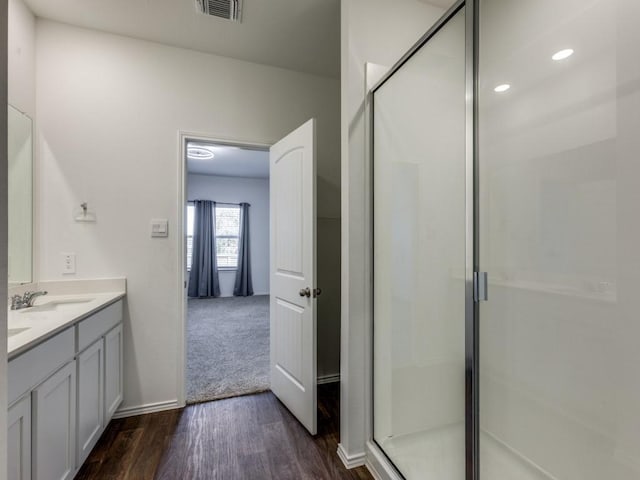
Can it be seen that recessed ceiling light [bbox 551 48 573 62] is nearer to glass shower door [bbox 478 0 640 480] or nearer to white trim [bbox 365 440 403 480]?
glass shower door [bbox 478 0 640 480]

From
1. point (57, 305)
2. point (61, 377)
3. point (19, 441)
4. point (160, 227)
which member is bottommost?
point (19, 441)

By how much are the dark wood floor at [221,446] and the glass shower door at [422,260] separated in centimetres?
43

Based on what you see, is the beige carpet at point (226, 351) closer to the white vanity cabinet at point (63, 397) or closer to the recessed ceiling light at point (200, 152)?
the white vanity cabinet at point (63, 397)

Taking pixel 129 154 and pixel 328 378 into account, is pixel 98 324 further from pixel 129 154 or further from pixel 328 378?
pixel 328 378

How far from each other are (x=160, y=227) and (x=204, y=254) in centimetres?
463

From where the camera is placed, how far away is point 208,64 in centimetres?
248

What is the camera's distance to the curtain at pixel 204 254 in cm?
670

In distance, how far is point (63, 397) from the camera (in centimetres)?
147

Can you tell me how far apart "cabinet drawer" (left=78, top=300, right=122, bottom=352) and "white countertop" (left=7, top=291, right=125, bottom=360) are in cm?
4

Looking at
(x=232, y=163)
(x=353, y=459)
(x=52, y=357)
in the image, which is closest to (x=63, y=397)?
(x=52, y=357)

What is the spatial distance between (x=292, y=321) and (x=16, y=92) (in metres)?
2.26

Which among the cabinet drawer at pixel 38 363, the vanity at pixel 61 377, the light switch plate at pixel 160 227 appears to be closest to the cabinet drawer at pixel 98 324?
→ the vanity at pixel 61 377

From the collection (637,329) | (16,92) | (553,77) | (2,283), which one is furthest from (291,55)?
(637,329)

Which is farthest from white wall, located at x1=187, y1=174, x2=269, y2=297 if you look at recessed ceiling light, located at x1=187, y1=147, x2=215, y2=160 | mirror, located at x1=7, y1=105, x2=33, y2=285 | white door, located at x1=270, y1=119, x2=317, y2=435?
mirror, located at x1=7, y1=105, x2=33, y2=285
